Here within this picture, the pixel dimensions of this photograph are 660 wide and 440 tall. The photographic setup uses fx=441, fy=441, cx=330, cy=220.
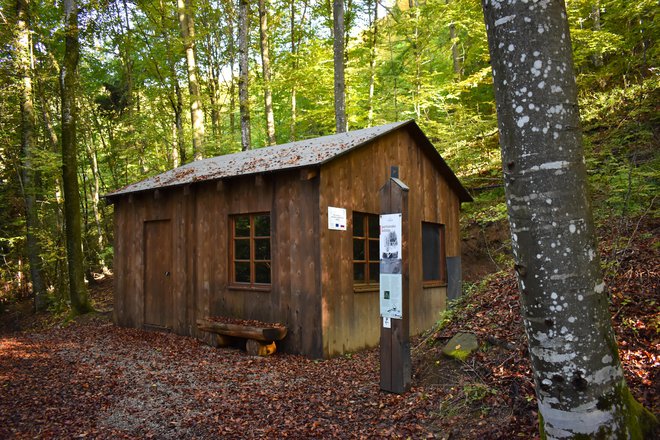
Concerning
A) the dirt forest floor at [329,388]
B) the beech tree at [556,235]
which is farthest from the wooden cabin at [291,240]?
the beech tree at [556,235]

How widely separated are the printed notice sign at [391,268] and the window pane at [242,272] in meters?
4.37

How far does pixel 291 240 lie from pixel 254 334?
1725 millimetres

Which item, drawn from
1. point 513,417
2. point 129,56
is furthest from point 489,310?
point 129,56

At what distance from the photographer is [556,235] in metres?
2.03

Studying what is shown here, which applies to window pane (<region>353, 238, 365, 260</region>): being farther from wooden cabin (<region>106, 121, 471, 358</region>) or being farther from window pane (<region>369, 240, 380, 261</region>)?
window pane (<region>369, 240, 380, 261</region>)

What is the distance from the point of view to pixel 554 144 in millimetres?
2041

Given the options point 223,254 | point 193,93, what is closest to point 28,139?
point 193,93

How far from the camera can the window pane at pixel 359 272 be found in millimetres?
8617

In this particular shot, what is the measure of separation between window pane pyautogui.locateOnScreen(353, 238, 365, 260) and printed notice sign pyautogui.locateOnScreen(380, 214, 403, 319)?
3203mm

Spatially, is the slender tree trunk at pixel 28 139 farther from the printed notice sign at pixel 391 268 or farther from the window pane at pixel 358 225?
the printed notice sign at pixel 391 268

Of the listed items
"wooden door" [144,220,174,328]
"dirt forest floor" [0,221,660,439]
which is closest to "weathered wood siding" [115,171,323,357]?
"wooden door" [144,220,174,328]

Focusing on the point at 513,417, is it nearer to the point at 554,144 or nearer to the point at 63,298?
the point at 554,144

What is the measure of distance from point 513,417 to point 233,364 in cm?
477

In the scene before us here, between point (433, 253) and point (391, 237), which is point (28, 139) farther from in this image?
point (391, 237)
